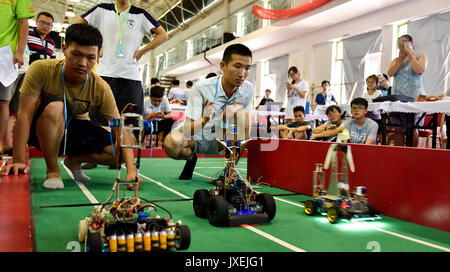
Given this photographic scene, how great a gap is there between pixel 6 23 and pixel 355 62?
11.8 meters

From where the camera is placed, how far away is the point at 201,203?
A: 247cm

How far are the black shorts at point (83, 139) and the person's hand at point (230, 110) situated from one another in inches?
44.6

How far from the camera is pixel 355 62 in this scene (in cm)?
1271

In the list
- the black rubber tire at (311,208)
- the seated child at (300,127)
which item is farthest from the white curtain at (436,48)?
the black rubber tire at (311,208)

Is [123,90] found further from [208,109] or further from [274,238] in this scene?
[274,238]

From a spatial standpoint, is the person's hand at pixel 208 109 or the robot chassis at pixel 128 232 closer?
the robot chassis at pixel 128 232

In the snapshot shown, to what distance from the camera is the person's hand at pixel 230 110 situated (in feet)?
11.3

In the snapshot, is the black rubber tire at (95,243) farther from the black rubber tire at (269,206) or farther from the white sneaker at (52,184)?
the white sneaker at (52,184)

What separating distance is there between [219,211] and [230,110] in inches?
57.6

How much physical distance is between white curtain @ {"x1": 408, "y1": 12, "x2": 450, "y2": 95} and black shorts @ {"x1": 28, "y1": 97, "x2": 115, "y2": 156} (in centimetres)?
923

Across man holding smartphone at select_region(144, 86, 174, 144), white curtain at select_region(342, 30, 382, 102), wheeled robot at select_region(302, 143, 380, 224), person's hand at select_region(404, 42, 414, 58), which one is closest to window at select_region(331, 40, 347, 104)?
white curtain at select_region(342, 30, 382, 102)

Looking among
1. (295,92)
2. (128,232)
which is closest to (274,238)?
(128,232)
